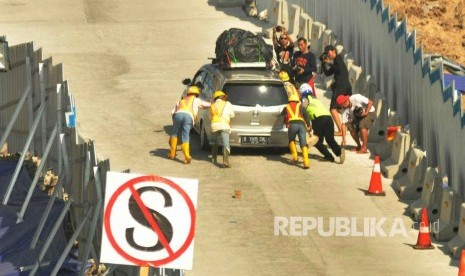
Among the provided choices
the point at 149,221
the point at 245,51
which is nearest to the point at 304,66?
the point at 245,51

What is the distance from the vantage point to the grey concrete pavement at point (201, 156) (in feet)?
88.3

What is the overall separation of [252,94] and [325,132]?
158cm

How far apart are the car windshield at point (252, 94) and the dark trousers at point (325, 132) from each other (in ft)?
2.50

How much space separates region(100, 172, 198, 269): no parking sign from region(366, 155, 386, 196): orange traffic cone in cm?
1192

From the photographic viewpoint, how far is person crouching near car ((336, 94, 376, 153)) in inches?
1307

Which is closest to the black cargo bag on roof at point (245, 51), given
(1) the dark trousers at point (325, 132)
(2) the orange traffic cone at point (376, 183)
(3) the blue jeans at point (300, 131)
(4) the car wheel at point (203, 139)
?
(4) the car wheel at point (203, 139)

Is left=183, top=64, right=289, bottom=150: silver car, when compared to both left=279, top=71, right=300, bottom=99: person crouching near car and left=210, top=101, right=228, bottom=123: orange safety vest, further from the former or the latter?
left=210, top=101, right=228, bottom=123: orange safety vest

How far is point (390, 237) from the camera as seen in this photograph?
28.1 meters

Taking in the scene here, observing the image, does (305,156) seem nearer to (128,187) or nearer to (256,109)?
(256,109)

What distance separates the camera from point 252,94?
3253 centimetres

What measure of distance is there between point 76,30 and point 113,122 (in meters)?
9.24

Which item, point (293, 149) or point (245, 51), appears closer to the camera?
point (293, 149)

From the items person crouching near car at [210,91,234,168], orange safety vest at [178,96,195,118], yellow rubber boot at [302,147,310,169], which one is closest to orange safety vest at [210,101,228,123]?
person crouching near car at [210,91,234,168]

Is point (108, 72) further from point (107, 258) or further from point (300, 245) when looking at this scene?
point (107, 258)
